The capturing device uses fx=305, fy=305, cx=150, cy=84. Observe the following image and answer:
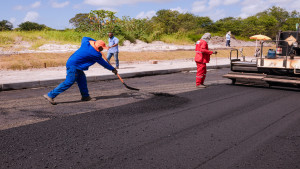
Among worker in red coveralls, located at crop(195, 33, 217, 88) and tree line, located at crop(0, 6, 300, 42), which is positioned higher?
tree line, located at crop(0, 6, 300, 42)

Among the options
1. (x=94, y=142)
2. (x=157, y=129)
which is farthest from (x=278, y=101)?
(x=94, y=142)

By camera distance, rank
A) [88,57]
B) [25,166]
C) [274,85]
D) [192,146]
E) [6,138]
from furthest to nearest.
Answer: [274,85]
[88,57]
[6,138]
[192,146]
[25,166]

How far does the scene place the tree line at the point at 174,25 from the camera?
2725cm

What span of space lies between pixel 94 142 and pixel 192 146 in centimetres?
132

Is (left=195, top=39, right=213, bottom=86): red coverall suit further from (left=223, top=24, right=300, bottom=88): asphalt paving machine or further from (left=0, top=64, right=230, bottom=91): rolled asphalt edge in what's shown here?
(left=0, top=64, right=230, bottom=91): rolled asphalt edge

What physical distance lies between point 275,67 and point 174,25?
43.1 meters

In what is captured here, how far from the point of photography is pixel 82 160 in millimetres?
3543

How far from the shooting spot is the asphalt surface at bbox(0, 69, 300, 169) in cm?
356

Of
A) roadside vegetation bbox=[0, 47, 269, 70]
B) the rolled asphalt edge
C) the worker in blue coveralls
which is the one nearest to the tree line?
roadside vegetation bbox=[0, 47, 269, 70]

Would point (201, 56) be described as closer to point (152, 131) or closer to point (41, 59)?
point (152, 131)

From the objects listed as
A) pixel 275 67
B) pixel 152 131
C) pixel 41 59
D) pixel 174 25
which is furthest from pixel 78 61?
pixel 174 25

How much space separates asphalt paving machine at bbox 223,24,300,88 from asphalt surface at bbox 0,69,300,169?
2.95 feet

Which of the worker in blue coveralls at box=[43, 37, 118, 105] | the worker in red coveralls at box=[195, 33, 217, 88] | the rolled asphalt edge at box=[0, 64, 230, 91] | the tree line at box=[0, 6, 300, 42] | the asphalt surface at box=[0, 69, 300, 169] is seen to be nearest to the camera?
the asphalt surface at box=[0, 69, 300, 169]

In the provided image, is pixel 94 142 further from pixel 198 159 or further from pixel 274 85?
pixel 274 85
